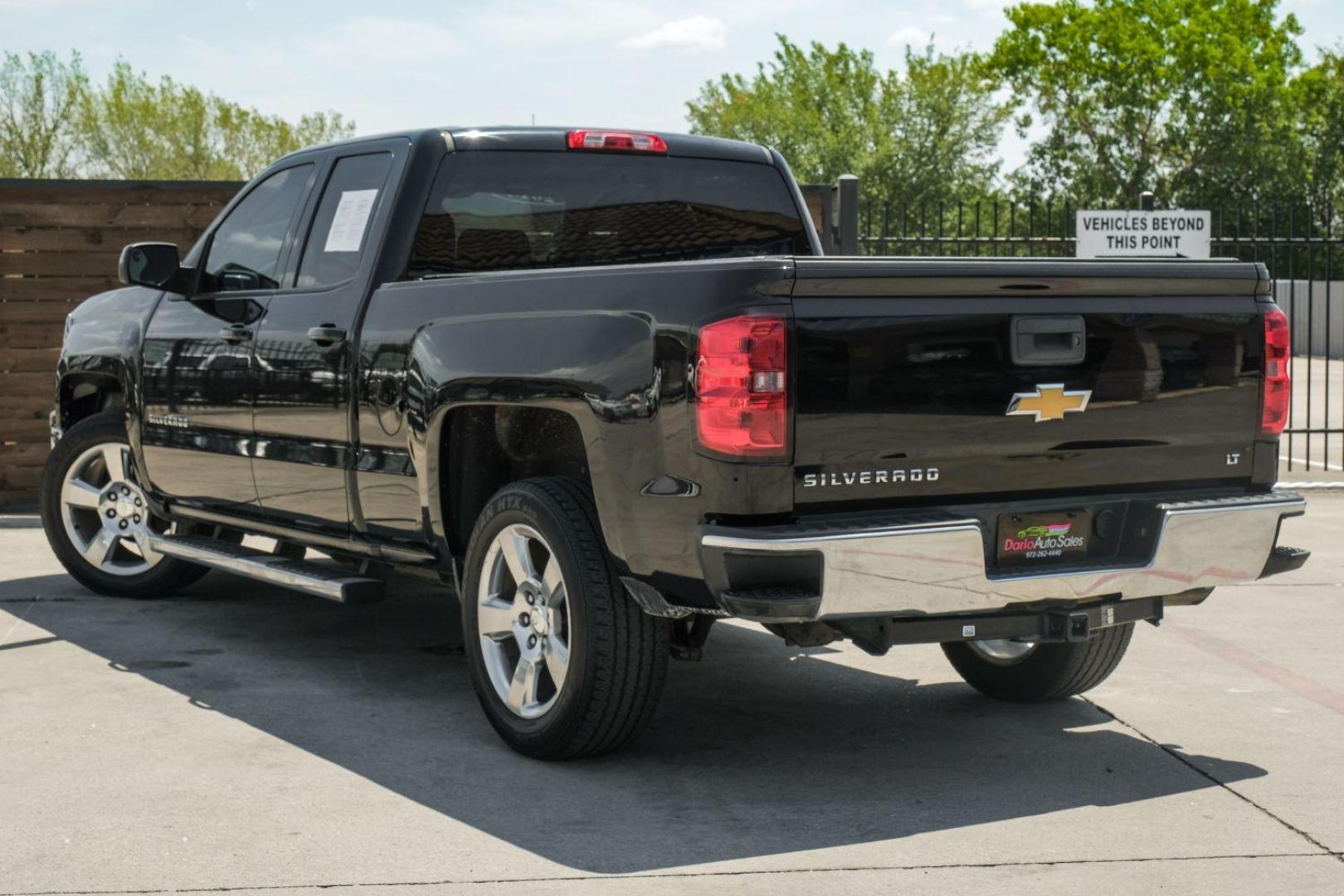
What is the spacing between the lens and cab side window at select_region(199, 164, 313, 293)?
7.12m

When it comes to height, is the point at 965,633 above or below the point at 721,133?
below

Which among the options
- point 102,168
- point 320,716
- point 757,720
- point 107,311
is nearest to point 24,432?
point 107,311

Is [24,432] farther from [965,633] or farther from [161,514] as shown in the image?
[965,633]

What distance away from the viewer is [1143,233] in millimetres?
13148

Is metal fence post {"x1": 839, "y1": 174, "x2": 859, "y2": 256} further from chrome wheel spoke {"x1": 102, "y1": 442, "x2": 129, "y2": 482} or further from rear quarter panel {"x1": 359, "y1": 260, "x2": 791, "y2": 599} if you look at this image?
rear quarter panel {"x1": 359, "y1": 260, "x2": 791, "y2": 599}

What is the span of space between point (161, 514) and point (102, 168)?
54.4 m

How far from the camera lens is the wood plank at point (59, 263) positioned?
469 inches

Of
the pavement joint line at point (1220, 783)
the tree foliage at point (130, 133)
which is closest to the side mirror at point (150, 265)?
the pavement joint line at point (1220, 783)

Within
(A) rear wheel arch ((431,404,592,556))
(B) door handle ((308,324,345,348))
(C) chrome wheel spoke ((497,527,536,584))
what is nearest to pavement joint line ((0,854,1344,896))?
(C) chrome wheel spoke ((497,527,536,584))

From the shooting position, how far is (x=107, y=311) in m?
8.20

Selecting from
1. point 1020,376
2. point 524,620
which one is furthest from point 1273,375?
point 524,620

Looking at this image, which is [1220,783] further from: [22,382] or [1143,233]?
[22,382]

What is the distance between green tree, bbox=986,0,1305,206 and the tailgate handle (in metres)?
54.3

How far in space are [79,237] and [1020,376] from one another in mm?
8470
